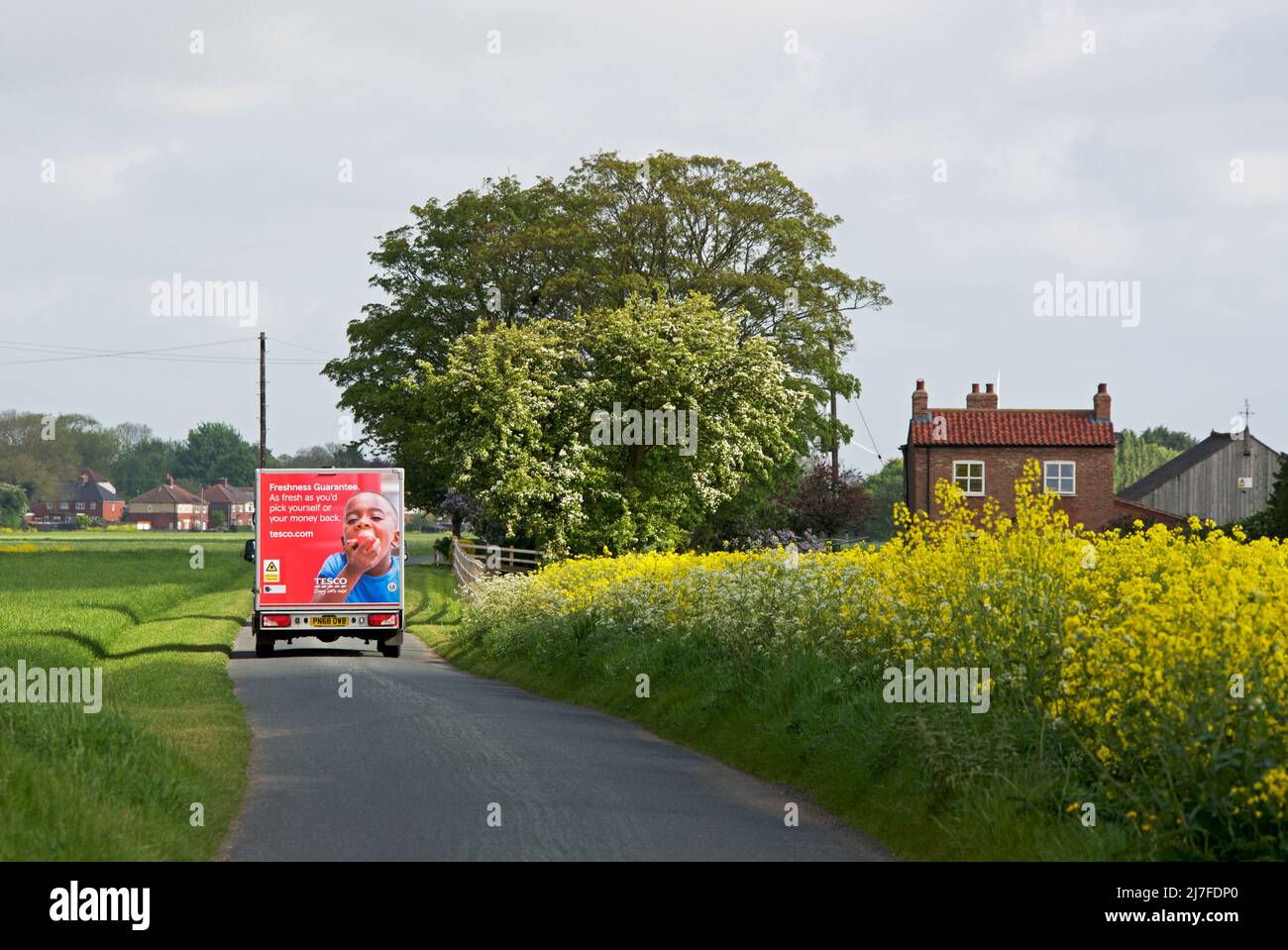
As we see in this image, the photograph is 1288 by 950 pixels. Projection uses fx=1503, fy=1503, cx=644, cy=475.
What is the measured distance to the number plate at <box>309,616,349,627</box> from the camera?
87.4 feet

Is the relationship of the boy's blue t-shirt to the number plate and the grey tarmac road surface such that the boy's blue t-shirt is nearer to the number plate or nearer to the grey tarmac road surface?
the number plate

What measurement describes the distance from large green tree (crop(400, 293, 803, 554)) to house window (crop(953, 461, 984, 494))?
23796 millimetres

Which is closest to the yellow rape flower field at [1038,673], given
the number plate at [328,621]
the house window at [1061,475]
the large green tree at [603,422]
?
the number plate at [328,621]

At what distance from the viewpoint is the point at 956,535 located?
491 inches

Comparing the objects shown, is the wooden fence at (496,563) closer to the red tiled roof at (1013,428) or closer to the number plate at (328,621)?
the number plate at (328,621)

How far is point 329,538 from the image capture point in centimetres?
2652

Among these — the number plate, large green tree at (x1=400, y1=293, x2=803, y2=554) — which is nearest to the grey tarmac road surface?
the number plate

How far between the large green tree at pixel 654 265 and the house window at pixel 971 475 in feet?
40.9

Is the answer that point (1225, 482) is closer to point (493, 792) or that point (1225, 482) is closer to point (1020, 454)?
point (1020, 454)

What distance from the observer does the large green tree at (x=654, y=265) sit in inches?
2005

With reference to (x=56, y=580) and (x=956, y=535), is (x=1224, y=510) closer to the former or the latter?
(x=56, y=580)

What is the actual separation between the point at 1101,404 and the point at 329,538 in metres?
46.8
